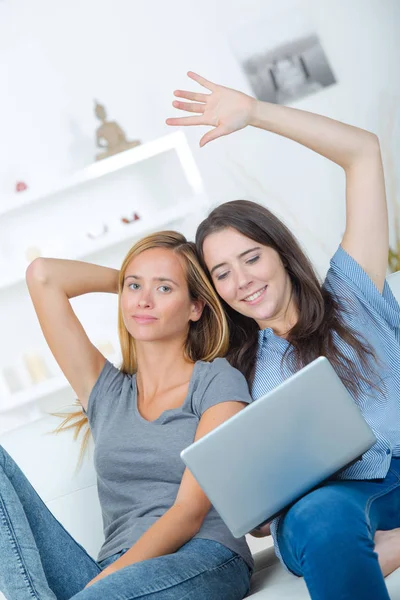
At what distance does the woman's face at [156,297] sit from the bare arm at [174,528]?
425 mm

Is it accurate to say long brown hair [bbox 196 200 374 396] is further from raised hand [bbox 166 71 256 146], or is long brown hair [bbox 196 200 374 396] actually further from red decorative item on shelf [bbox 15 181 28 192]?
red decorative item on shelf [bbox 15 181 28 192]

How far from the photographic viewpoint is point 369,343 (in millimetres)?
1727

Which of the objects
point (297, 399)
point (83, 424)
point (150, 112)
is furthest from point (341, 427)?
point (150, 112)

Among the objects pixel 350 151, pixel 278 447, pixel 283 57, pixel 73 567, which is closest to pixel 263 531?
pixel 73 567

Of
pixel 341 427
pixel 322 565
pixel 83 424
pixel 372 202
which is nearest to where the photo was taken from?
pixel 322 565

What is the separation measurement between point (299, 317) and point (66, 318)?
567mm

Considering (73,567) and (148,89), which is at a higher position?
(148,89)

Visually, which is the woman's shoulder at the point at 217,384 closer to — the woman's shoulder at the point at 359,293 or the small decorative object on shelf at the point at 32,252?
the woman's shoulder at the point at 359,293

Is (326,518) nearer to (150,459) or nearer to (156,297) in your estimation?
(150,459)

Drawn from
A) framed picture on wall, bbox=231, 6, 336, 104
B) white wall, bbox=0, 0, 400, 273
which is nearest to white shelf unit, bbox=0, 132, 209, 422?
white wall, bbox=0, 0, 400, 273

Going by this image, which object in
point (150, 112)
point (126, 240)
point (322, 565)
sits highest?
point (150, 112)

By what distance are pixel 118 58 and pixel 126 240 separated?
0.77 m

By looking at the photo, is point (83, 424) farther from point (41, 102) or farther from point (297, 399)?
point (41, 102)

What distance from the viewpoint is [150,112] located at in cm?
333
